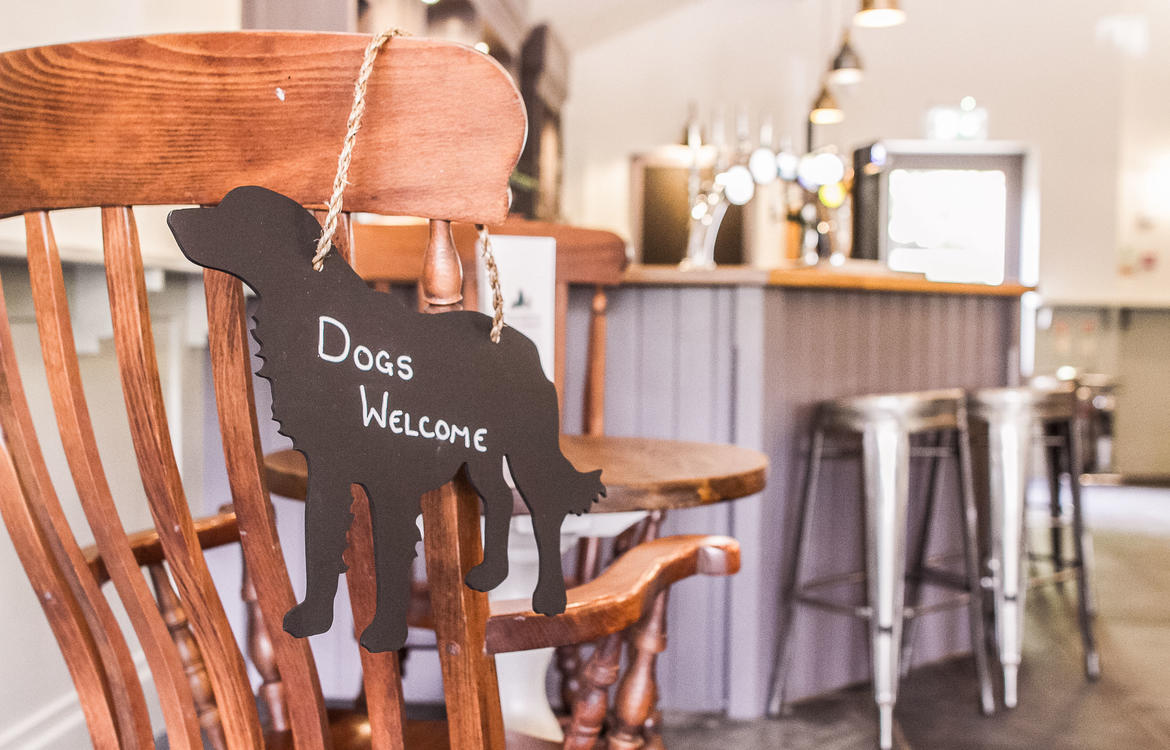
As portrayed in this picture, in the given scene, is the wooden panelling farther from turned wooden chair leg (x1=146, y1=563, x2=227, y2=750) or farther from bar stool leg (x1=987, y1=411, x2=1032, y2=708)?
turned wooden chair leg (x1=146, y1=563, x2=227, y2=750)

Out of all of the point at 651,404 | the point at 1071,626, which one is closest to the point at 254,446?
the point at 651,404

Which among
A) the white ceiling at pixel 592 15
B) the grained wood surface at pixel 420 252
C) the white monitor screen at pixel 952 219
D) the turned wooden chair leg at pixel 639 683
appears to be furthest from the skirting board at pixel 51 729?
the white monitor screen at pixel 952 219

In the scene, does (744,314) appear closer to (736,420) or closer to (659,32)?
(736,420)

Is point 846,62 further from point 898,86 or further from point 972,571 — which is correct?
point 972,571

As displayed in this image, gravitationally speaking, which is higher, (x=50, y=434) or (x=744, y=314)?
(x=744, y=314)

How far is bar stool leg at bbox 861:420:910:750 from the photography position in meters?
2.15

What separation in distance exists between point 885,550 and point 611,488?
125 centimetres

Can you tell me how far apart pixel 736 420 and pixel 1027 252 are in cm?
561

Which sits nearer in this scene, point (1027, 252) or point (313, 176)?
point (313, 176)

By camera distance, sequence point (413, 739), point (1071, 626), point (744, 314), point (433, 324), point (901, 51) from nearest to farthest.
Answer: point (433, 324), point (413, 739), point (744, 314), point (1071, 626), point (901, 51)

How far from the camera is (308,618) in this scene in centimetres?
62

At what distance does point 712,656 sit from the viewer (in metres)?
2.39

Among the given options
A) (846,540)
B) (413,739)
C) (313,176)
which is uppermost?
(313,176)

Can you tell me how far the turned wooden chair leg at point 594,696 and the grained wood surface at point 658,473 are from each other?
0.15 m
